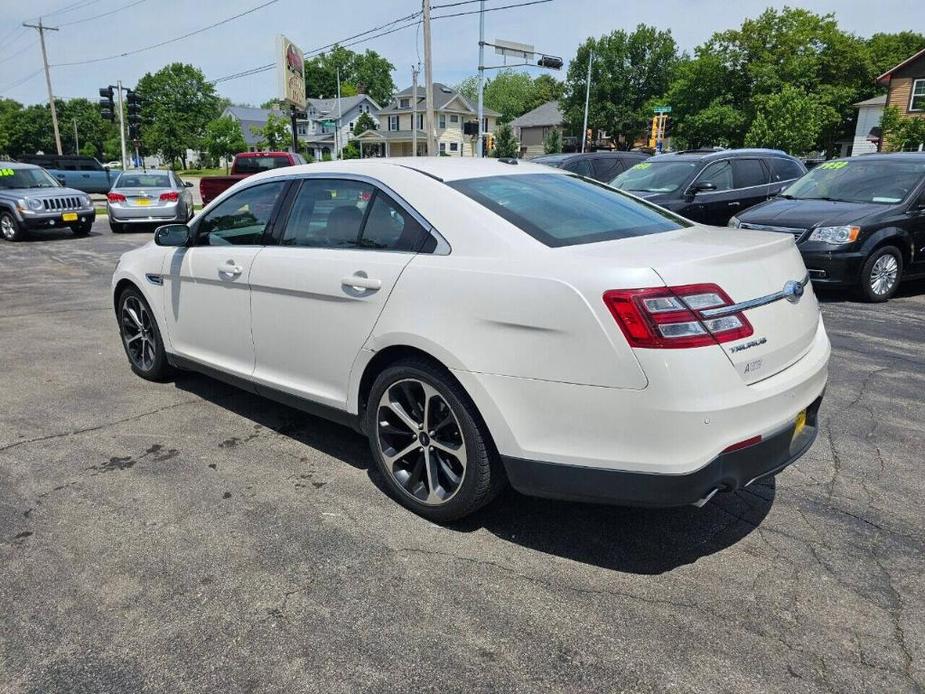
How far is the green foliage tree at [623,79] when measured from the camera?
73250mm

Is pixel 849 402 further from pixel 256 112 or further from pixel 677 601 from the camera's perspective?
pixel 256 112

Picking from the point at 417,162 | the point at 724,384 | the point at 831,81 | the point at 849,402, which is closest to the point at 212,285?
the point at 417,162

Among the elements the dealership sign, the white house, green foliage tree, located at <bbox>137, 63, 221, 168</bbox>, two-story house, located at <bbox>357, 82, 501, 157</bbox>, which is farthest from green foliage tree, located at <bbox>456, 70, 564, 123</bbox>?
the dealership sign

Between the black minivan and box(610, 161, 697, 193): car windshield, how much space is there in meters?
2.33

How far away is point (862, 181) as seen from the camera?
8.66m

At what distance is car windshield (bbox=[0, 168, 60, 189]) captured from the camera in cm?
1548

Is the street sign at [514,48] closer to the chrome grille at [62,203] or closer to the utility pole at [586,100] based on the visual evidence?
the chrome grille at [62,203]

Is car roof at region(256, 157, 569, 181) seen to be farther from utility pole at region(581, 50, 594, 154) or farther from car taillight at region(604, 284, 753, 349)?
utility pole at region(581, 50, 594, 154)

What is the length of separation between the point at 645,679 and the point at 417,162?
8.64ft

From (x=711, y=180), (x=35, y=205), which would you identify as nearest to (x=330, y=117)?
(x=35, y=205)

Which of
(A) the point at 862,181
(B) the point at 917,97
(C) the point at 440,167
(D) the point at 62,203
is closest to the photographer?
(C) the point at 440,167

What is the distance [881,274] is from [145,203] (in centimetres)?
1554

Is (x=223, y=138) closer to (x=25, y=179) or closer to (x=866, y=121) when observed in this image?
(x=25, y=179)

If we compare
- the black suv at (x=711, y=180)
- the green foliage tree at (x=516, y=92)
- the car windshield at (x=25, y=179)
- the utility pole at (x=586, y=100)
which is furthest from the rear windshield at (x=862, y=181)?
the green foliage tree at (x=516, y=92)
